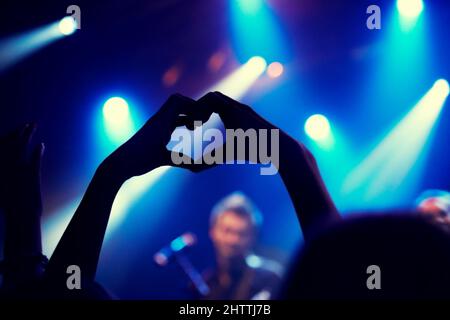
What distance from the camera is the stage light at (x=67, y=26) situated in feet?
14.2

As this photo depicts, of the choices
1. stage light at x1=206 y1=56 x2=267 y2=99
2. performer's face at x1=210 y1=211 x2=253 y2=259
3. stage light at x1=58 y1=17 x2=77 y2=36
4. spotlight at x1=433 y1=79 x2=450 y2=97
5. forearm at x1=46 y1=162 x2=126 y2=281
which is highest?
stage light at x1=58 y1=17 x2=77 y2=36

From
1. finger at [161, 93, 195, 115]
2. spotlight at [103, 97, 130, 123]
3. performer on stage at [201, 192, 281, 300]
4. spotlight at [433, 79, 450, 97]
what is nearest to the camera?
finger at [161, 93, 195, 115]

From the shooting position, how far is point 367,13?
4363 mm

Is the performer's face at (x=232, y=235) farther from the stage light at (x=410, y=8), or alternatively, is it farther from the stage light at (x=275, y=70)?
the stage light at (x=410, y=8)

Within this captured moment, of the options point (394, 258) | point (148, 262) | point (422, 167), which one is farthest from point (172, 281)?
point (394, 258)

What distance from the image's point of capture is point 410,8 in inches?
182

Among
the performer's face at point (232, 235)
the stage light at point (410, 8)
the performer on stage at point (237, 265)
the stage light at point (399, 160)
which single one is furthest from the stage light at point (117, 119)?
the stage light at point (410, 8)

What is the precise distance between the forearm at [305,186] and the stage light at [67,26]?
12.8 feet

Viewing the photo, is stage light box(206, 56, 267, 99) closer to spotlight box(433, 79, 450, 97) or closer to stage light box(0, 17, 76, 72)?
stage light box(0, 17, 76, 72)

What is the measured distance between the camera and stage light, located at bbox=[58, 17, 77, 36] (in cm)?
433

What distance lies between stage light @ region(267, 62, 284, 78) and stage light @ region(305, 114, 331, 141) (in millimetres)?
562

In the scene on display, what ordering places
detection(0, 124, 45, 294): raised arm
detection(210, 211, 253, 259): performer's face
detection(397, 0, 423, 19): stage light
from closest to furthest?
detection(0, 124, 45, 294): raised arm → detection(210, 211, 253, 259): performer's face → detection(397, 0, 423, 19): stage light

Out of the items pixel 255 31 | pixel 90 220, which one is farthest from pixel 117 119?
Result: pixel 90 220

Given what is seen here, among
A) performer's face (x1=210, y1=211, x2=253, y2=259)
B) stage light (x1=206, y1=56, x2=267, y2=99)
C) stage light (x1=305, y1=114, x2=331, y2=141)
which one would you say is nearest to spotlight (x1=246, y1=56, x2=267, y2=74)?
stage light (x1=206, y1=56, x2=267, y2=99)
